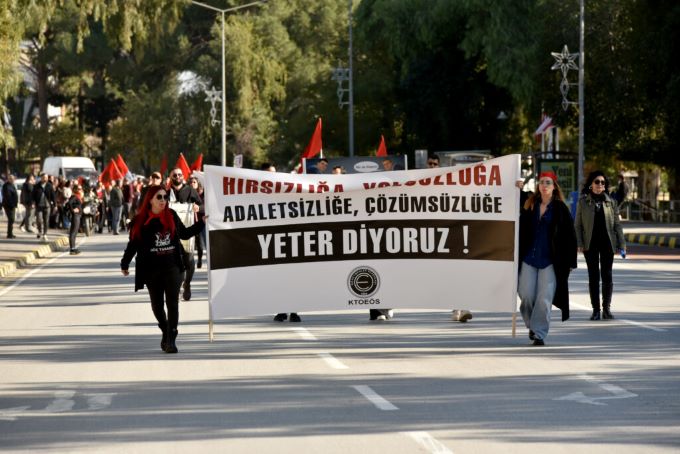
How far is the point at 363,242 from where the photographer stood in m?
16.8

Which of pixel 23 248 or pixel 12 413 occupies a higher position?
pixel 23 248

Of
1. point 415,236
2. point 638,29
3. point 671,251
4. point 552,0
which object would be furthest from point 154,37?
point 552,0

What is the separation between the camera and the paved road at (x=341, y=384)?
9828mm

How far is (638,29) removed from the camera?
54.6 metres

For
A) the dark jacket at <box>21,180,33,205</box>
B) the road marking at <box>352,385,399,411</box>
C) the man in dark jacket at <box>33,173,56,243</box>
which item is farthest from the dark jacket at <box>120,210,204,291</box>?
the dark jacket at <box>21,180,33,205</box>

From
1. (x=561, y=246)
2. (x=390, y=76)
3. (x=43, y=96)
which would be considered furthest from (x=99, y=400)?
(x=43, y=96)

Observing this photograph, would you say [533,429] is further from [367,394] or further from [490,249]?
[490,249]

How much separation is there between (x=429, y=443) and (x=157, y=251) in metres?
6.61

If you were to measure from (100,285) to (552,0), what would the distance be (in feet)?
135

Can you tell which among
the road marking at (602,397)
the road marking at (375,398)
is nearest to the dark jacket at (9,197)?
the road marking at (375,398)

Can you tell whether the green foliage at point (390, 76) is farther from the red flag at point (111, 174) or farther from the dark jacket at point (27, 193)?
the red flag at point (111, 174)

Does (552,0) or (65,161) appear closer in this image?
(552,0)

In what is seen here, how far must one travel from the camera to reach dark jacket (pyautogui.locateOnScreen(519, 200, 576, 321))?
15695 mm

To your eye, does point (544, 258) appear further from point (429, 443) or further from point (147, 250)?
point (429, 443)
